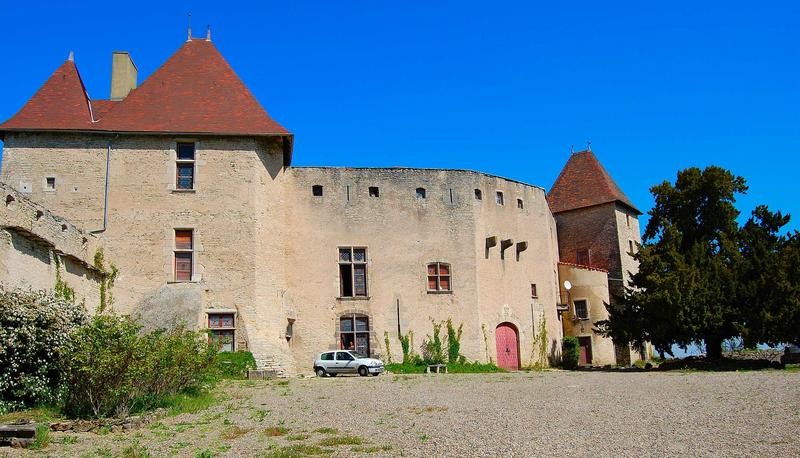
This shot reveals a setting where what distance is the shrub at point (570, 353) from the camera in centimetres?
2814

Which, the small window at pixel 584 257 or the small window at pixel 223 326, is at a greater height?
the small window at pixel 584 257

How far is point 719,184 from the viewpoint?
23594 millimetres

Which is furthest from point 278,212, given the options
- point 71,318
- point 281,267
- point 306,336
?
point 71,318

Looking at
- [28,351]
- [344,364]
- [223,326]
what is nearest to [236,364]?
[223,326]

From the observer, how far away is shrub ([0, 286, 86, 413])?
11508 mm

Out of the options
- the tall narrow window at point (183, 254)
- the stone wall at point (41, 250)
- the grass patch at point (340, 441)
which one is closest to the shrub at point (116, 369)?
the stone wall at point (41, 250)

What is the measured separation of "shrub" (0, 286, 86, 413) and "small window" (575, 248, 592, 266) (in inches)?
992

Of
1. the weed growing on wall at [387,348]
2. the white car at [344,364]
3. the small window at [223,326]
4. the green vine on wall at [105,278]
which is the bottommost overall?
the white car at [344,364]

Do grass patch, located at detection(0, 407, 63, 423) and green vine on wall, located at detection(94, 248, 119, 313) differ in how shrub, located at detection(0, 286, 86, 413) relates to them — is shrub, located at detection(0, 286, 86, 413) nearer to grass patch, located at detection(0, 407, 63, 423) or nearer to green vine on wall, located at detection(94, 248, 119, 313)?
grass patch, located at detection(0, 407, 63, 423)

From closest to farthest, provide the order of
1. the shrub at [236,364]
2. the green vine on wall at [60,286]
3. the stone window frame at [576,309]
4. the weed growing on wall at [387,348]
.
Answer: the green vine on wall at [60,286]
the shrub at [236,364]
the weed growing on wall at [387,348]
the stone window frame at [576,309]

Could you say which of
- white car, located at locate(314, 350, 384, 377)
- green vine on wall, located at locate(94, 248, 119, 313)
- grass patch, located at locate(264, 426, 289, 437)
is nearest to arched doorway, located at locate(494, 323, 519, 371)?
white car, located at locate(314, 350, 384, 377)

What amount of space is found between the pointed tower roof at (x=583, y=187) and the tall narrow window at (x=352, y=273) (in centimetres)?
1321

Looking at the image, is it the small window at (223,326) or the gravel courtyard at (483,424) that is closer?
the gravel courtyard at (483,424)

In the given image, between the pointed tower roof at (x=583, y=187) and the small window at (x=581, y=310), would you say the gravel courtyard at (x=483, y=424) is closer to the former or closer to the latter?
the small window at (x=581, y=310)
